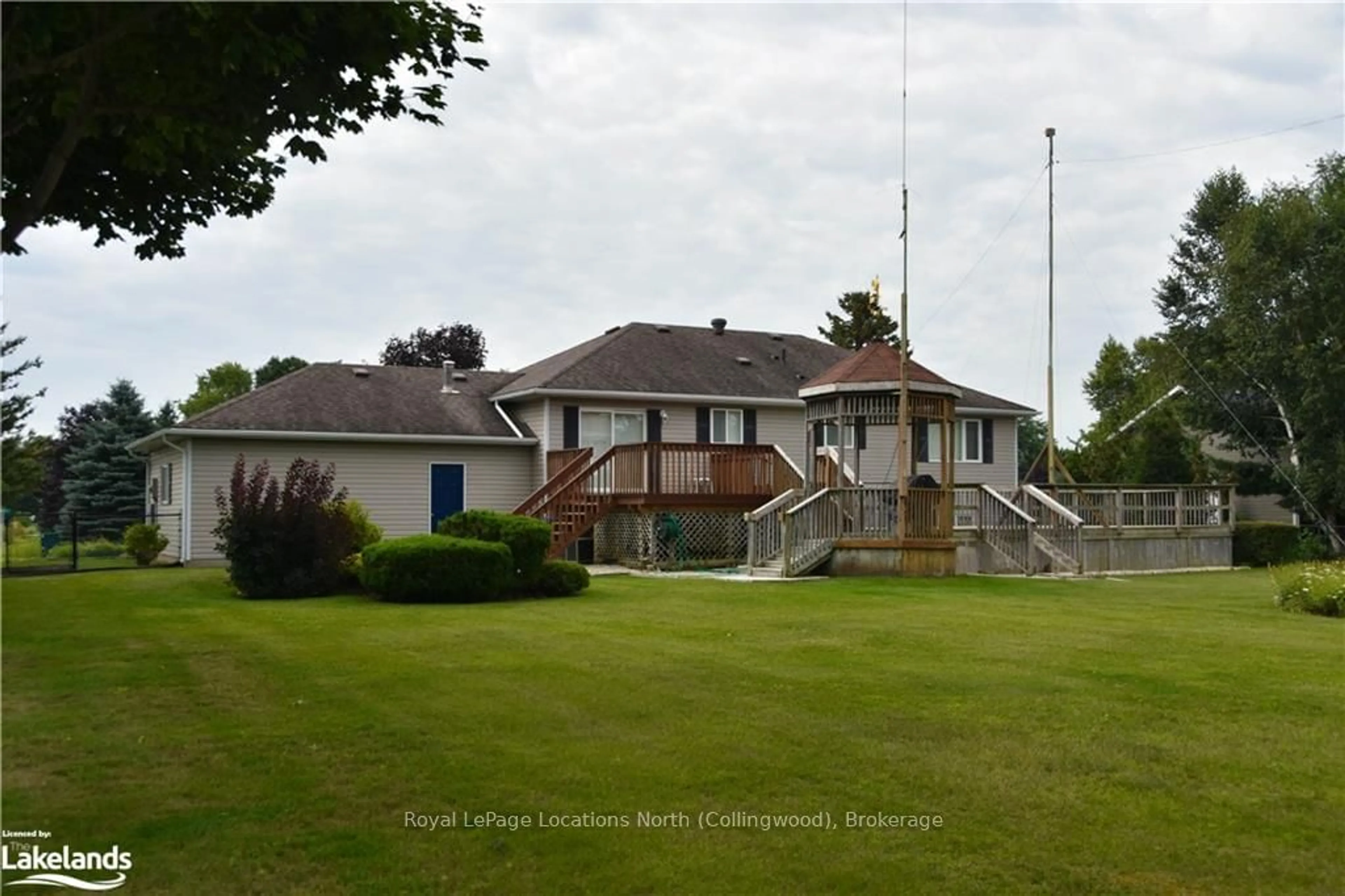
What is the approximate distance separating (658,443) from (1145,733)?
56.7 feet

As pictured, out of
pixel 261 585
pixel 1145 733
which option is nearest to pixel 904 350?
pixel 261 585

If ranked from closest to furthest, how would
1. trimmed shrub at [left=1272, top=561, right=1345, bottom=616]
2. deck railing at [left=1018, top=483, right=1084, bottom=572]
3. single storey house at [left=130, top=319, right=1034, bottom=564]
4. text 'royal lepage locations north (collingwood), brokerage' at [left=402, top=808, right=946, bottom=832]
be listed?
text 'royal lepage locations north (collingwood), brokerage' at [left=402, top=808, right=946, bottom=832] < trimmed shrub at [left=1272, top=561, right=1345, bottom=616] < deck railing at [left=1018, top=483, right=1084, bottom=572] < single storey house at [left=130, top=319, right=1034, bottom=564]

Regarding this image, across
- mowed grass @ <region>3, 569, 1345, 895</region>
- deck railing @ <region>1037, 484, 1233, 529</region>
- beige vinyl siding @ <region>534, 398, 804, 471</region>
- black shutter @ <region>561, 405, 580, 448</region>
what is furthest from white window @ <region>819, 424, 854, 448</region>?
mowed grass @ <region>3, 569, 1345, 895</region>

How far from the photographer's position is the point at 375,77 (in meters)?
7.14

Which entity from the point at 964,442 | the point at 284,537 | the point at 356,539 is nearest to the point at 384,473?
the point at 356,539

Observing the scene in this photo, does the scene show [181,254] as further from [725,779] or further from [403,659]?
[725,779]

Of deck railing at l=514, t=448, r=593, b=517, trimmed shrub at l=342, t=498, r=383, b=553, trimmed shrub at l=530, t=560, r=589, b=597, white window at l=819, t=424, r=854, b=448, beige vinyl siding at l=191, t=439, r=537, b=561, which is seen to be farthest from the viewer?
white window at l=819, t=424, r=854, b=448

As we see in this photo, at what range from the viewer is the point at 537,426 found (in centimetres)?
2838

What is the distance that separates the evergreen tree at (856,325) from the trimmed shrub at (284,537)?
3408 cm

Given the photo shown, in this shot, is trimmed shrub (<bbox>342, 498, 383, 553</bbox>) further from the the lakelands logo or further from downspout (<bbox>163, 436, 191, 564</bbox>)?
the the lakelands logo

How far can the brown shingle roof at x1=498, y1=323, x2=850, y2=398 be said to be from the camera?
94.1ft

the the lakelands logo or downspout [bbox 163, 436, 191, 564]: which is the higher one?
downspout [bbox 163, 436, 191, 564]

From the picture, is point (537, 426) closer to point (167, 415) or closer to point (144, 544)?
point (144, 544)

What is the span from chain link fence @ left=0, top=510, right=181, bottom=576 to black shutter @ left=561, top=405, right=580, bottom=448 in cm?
847
